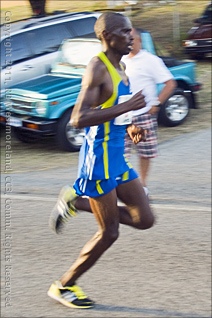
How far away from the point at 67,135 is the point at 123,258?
16.7ft

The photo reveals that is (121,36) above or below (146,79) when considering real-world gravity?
above

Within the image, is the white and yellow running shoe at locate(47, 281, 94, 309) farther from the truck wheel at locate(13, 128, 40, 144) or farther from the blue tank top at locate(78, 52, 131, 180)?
the truck wheel at locate(13, 128, 40, 144)

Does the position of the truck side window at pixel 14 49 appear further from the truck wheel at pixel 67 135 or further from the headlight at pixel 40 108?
the truck wheel at pixel 67 135

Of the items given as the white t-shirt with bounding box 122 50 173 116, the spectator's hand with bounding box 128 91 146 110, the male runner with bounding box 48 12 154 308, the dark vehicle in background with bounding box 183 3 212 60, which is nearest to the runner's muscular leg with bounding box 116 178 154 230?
the male runner with bounding box 48 12 154 308

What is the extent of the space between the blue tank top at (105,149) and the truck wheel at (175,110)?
308 inches

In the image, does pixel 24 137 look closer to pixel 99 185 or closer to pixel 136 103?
pixel 99 185

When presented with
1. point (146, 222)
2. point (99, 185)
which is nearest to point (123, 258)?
point (146, 222)

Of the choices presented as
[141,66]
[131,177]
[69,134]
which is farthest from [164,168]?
[131,177]

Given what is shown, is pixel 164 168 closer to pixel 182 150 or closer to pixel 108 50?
pixel 182 150

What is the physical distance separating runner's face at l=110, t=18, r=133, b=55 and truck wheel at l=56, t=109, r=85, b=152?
6.67m

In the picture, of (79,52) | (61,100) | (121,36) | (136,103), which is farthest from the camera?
(79,52)

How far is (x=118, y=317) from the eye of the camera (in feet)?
16.7

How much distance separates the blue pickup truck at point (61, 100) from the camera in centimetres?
1102

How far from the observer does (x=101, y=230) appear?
4977 mm
